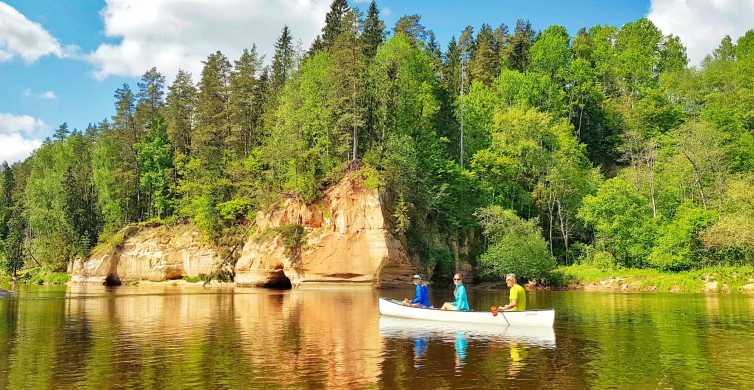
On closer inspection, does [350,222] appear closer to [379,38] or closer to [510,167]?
[510,167]

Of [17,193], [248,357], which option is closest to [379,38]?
[248,357]

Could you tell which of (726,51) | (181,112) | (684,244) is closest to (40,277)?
(181,112)

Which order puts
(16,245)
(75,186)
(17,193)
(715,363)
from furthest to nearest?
1. (17,193)
2. (16,245)
3. (75,186)
4. (715,363)

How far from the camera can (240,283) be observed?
57250mm

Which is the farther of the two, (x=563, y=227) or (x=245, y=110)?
(x=245, y=110)

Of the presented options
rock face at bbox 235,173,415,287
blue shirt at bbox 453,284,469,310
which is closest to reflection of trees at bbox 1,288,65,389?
blue shirt at bbox 453,284,469,310

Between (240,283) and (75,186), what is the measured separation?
118ft

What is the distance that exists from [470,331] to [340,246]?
29.6 m

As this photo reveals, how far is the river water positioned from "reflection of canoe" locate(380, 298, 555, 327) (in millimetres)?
607

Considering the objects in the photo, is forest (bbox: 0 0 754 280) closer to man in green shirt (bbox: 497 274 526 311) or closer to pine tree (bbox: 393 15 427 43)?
pine tree (bbox: 393 15 427 43)

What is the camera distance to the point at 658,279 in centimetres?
4944

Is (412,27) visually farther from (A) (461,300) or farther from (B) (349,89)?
(A) (461,300)

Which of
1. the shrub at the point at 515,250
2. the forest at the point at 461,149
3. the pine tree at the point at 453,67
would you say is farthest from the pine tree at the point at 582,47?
the shrub at the point at 515,250

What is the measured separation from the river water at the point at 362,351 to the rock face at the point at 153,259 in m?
31.8
